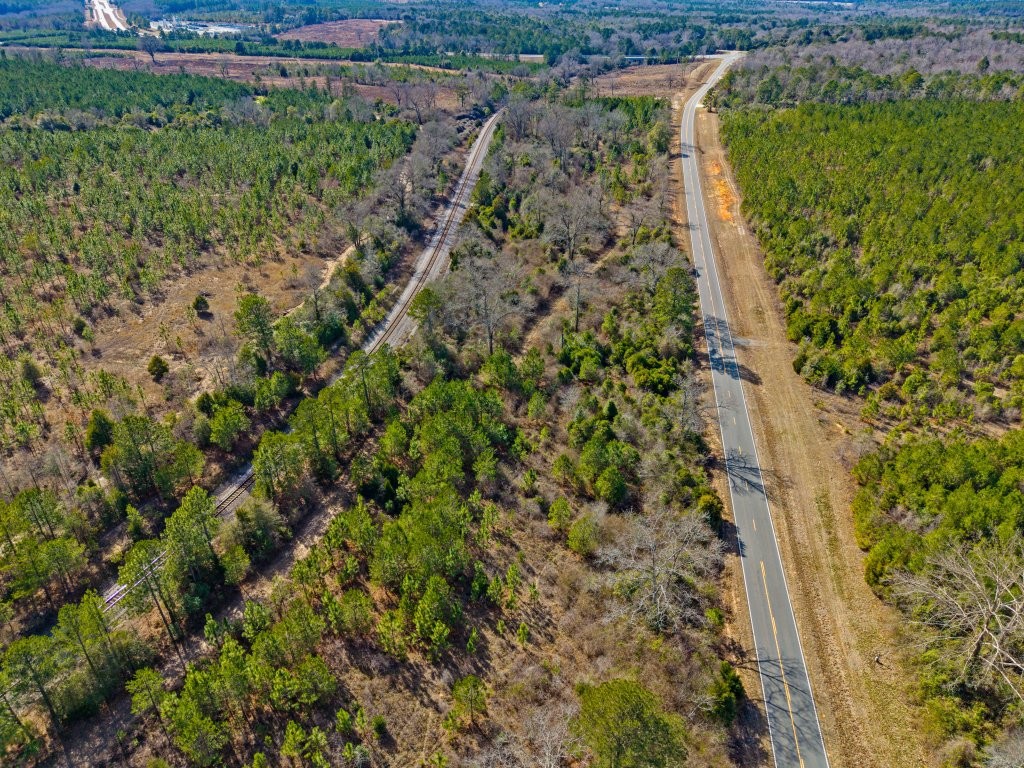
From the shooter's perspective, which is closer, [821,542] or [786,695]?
[786,695]

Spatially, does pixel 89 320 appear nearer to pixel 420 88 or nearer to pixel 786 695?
pixel 786 695

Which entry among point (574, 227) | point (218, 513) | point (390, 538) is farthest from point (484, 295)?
point (218, 513)

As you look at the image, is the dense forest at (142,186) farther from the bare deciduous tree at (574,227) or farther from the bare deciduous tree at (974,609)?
the bare deciduous tree at (974,609)

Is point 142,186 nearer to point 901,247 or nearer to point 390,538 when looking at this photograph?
point 390,538

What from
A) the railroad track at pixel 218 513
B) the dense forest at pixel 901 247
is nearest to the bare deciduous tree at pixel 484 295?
the railroad track at pixel 218 513

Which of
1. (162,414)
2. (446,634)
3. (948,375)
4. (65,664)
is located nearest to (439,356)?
(162,414)

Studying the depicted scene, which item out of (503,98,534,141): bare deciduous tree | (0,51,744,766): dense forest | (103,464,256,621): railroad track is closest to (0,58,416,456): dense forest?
(0,51,744,766): dense forest
